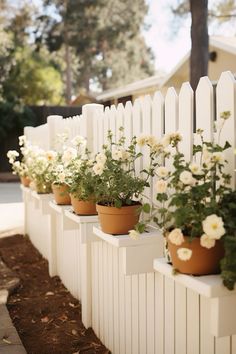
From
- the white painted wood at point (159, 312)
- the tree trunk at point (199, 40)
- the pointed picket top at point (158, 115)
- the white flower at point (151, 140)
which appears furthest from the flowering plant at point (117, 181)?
the tree trunk at point (199, 40)

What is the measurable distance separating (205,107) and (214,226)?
0.66 metres

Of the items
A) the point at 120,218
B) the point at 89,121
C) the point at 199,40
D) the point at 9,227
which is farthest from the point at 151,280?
the point at 199,40

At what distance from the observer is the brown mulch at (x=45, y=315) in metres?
3.30

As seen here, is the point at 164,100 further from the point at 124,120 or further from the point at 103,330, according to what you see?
the point at 103,330

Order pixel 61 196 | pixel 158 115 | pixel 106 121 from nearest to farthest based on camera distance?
pixel 158 115 < pixel 106 121 < pixel 61 196

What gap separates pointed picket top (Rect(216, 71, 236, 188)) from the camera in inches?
70.7

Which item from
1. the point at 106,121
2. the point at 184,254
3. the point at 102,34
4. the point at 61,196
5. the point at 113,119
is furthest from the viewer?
the point at 102,34

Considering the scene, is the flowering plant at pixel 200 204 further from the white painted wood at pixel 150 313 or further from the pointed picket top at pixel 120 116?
the pointed picket top at pixel 120 116

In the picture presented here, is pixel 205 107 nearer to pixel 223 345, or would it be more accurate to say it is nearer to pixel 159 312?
pixel 223 345

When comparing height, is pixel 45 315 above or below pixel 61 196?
below

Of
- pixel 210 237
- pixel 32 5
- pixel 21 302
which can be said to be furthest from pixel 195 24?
pixel 32 5

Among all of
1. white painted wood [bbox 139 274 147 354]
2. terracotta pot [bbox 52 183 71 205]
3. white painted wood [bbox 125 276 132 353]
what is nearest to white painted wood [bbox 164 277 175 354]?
white painted wood [bbox 139 274 147 354]

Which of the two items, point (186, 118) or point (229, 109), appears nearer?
point (229, 109)

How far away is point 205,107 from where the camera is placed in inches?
78.7
